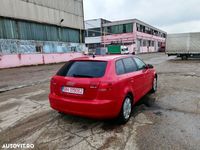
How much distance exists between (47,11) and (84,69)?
20490 millimetres

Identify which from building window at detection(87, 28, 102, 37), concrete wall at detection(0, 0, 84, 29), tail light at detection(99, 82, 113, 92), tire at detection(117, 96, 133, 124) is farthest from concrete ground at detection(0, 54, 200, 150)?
building window at detection(87, 28, 102, 37)

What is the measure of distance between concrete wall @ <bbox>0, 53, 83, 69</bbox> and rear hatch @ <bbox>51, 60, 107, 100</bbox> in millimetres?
15442

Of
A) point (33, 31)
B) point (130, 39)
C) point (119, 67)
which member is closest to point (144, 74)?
point (119, 67)

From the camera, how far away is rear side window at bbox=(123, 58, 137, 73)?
4473mm

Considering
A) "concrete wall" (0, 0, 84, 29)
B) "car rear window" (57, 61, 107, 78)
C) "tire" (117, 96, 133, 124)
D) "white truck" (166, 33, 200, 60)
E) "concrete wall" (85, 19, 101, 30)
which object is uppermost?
"concrete wall" (85, 19, 101, 30)

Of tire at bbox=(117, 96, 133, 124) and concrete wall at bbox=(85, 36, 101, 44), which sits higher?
concrete wall at bbox=(85, 36, 101, 44)

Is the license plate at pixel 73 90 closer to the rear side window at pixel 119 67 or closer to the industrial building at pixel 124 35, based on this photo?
the rear side window at pixel 119 67

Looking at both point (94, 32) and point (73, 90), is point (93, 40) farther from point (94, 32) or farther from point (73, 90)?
point (73, 90)

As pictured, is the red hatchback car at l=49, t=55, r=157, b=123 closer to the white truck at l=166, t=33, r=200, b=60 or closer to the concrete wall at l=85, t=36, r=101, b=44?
the white truck at l=166, t=33, r=200, b=60

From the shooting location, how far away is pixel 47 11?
859 inches

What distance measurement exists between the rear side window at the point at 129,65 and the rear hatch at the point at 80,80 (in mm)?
824

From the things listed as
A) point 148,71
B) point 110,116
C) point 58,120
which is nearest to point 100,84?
point 110,116

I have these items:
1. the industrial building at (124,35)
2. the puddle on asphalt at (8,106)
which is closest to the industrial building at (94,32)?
the industrial building at (124,35)

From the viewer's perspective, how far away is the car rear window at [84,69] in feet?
12.2
